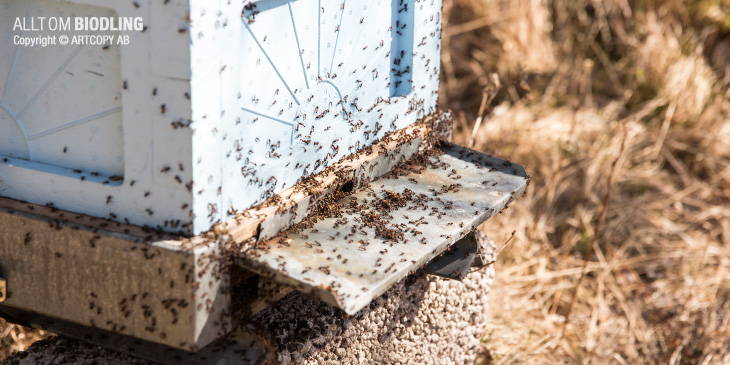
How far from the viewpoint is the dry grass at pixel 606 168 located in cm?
424

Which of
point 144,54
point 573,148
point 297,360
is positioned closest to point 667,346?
point 573,148

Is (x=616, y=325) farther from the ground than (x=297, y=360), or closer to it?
closer to it

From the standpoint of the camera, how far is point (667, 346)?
4.17 metres

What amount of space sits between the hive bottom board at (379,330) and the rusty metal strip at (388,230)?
12.3 inches

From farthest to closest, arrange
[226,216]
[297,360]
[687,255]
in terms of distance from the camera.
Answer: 1. [687,255]
2. [297,360]
3. [226,216]

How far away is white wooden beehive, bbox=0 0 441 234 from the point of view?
1.89 meters

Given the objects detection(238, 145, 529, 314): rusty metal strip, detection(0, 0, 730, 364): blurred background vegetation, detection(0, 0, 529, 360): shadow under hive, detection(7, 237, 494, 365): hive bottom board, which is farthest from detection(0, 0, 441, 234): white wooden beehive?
detection(0, 0, 730, 364): blurred background vegetation

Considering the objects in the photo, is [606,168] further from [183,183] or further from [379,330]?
[183,183]

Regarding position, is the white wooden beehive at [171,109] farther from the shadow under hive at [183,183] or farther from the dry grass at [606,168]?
the dry grass at [606,168]

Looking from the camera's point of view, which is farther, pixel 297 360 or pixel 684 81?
pixel 684 81

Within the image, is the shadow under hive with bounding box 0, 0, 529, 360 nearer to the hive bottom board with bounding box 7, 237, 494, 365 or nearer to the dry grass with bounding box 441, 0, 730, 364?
the hive bottom board with bounding box 7, 237, 494, 365

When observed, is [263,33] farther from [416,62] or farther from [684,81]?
[684,81]

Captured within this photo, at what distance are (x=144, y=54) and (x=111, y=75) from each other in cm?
16

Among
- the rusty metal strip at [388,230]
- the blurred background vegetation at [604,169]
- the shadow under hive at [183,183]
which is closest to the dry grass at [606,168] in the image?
the blurred background vegetation at [604,169]
